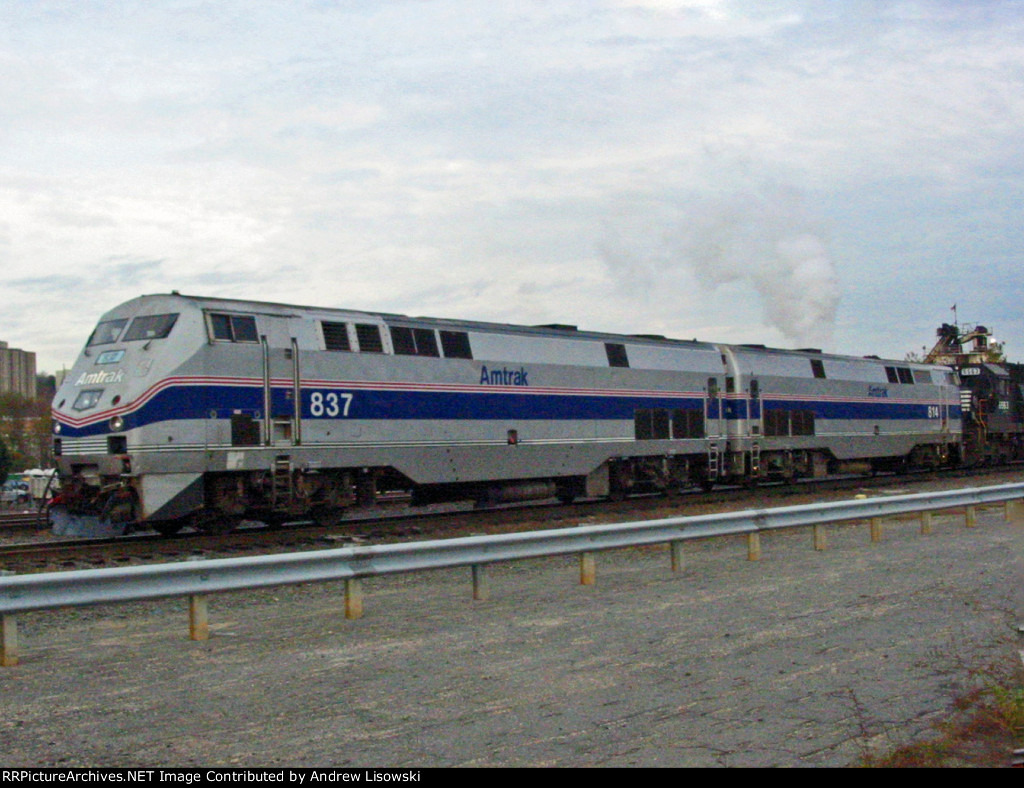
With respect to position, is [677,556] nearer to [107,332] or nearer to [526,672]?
[526,672]

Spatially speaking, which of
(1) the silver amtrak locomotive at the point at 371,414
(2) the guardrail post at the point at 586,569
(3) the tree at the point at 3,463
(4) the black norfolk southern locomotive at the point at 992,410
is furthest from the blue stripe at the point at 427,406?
(3) the tree at the point at 3,463

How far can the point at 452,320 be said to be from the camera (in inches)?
797

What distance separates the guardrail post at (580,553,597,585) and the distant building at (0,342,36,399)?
16256 centimetres

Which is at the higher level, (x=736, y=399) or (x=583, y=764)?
(x=736, y=399)

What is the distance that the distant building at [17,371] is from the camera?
160 m

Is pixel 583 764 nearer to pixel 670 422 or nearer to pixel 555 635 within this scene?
pixel 555 635

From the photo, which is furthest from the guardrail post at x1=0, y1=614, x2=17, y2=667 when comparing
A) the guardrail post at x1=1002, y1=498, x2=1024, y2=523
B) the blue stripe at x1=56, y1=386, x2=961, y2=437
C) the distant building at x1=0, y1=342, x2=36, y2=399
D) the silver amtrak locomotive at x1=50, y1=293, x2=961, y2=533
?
the distant building at x1=0, y1=342, x2=36, y2=399

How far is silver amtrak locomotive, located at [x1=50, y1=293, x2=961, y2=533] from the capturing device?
1587 cm

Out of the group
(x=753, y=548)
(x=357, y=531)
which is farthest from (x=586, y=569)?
(x=357, y=531)

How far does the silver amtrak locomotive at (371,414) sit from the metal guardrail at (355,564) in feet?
22.2

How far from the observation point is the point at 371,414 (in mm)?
18172

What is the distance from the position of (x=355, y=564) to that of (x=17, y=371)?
173 meters
